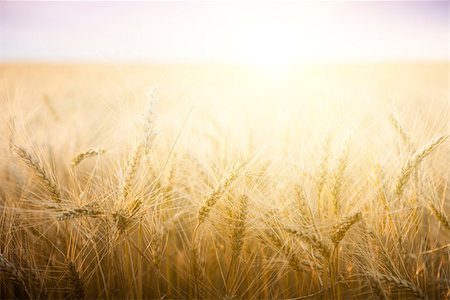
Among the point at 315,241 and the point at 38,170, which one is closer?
the point at 315,241

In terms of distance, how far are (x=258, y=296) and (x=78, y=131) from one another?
202cm

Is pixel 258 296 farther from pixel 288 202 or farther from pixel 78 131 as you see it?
pixel 78 131

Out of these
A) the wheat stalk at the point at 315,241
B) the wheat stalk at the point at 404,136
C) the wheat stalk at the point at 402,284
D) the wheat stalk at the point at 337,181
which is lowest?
the wheat stalk at the point at 402,284

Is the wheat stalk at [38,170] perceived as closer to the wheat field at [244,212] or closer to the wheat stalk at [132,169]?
the wheat field at [244,212]

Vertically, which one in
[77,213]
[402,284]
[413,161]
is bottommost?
[402,284]

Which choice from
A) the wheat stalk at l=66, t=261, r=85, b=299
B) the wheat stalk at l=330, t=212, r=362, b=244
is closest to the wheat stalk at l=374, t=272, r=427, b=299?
the wheat stalk at l=330, t=212, r=362, b=244

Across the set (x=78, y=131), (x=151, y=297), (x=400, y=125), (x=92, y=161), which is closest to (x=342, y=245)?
(x=400, y=125)

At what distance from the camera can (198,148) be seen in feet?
4.98

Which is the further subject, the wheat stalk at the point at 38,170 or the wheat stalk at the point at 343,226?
the wheat stalk at the point at 38,170

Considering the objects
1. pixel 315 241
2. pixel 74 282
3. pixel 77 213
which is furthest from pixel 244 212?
pixel 74 282

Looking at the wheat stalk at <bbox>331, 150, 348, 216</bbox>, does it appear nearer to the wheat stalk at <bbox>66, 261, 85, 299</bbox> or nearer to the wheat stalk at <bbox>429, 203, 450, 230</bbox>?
the wheat stalk at <bbox>429, 203, 450, 230</bbox>

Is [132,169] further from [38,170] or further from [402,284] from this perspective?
[402,284]

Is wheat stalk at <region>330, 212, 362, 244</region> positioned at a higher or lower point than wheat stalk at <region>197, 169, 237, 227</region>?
lower

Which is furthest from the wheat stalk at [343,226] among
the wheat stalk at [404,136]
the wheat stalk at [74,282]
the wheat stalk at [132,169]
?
the wheat stalk at [74,282]
